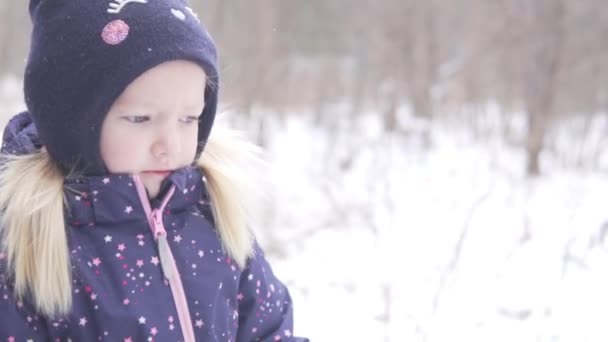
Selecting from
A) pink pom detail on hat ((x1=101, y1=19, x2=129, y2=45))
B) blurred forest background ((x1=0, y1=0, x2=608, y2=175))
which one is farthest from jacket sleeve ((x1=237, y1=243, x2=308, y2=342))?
blurred forest background ((x1=0, y1=0, x2=608, y2=175))

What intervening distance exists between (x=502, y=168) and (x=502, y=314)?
287 centimetres

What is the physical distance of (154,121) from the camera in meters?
1.33

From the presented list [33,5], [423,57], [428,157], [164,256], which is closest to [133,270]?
[164,256]

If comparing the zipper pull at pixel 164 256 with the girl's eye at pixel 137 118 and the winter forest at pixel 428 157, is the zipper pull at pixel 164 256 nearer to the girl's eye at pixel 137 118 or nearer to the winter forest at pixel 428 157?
the girl's eye at pixel 137 118

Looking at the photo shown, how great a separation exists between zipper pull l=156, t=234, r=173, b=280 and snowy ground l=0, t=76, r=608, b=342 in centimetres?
127

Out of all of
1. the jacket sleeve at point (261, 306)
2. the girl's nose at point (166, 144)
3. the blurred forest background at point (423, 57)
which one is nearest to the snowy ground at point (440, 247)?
the blurred forest background at point (423, 57)

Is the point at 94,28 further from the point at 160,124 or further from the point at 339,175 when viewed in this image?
the point at 339,175

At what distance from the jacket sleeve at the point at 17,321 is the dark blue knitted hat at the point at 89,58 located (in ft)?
0.83

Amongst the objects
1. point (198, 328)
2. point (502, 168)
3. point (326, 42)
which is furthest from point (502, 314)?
point (326, 42)

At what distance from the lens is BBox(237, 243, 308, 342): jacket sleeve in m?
1.54

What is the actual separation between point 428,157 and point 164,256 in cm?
559

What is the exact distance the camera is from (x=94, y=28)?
1.28 m

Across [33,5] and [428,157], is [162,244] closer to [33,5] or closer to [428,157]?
[33,5]

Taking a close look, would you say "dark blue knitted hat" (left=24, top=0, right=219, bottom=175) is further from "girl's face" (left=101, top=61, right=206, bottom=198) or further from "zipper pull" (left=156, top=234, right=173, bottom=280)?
"zipper pull" (left=156, top=234, right=173, bottom=280)
